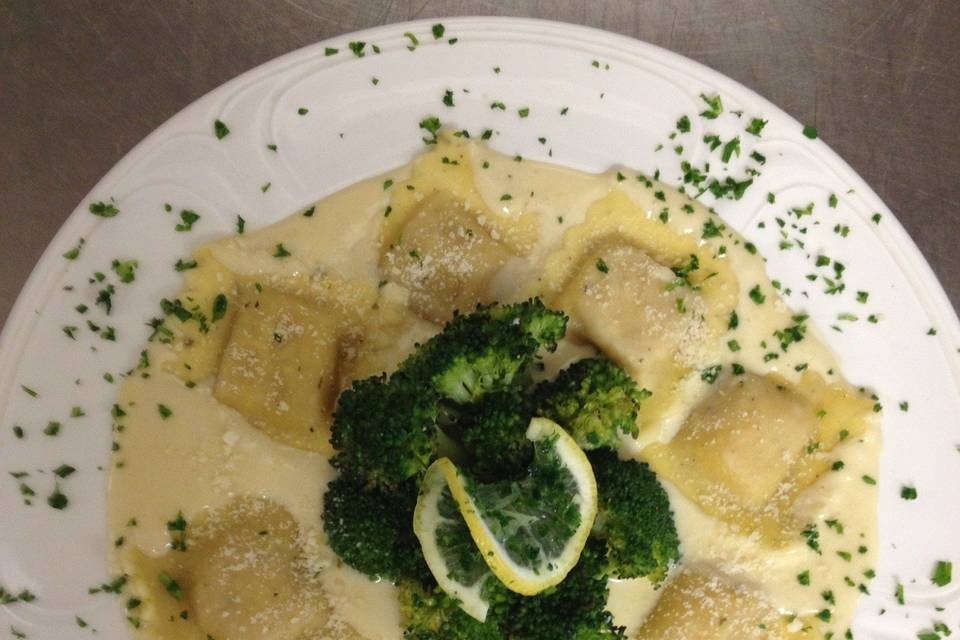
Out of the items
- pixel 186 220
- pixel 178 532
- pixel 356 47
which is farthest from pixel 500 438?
pixel 356 47

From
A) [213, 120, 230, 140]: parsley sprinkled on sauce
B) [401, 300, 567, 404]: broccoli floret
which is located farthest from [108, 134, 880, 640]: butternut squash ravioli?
[213, 120, 230, 140]: parsley sprinkled on sauce

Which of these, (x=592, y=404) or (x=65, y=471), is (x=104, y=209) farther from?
(x=592, y=404)

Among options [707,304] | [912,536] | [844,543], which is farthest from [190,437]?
[912,536]

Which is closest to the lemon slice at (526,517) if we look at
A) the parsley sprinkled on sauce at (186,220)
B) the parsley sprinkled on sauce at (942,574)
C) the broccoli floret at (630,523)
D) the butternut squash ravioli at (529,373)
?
the broccoli floret at (630,523)

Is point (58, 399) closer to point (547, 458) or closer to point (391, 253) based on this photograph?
point (391, 253)

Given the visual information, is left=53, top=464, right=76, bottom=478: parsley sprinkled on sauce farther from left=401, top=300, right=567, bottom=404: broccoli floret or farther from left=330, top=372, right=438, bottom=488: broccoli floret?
left=401, top=300, right=567, bottom=404: broccoli floret

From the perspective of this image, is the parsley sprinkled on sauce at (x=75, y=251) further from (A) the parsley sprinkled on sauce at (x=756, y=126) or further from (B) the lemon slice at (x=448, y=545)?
(A) the parsley sprinkled on sauce at (x=756, y=126)
